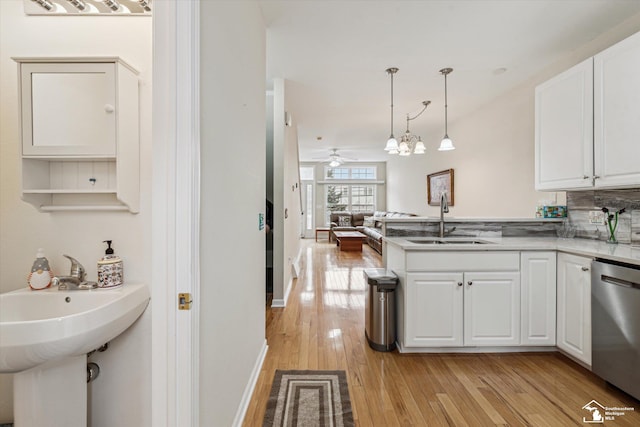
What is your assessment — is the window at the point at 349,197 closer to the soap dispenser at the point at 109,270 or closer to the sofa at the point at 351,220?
the sofa at the point at 351,220

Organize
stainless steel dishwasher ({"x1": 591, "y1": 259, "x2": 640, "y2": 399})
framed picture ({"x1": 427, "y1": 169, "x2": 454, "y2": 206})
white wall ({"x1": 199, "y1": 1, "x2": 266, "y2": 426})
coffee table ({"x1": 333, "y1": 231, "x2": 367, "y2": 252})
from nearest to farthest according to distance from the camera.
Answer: white wall ({"x1": 199, "y1": 1, "x2": 266, "y2": 426}) → stainless steel dishwasher ({"x1": 591, "y1": 259, "x2": 640, "y2": 399}) → framed picture ({"x1": 427, "y1": 169, "x2": 454, "y2": 206}) → coffee table ({"x1": 333, "y1": 231, "x2": 367, "y2": 252})

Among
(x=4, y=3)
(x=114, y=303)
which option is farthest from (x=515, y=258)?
(x=4, y=3)

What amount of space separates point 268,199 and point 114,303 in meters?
3.03

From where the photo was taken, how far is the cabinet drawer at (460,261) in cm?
226

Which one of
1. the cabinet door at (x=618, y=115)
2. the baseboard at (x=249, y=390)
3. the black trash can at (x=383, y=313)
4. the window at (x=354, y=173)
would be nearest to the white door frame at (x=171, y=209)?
the baseboard at (x=249, y=390)

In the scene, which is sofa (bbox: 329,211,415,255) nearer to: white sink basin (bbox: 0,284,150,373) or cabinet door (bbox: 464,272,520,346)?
cabinet door (bbox: 464,272,520,346)

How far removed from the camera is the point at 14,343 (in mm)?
883

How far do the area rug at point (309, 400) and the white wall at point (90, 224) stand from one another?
0.69 m

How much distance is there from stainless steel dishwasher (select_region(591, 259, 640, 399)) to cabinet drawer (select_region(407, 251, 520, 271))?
0.50 meters

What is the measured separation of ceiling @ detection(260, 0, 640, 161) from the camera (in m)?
2.17

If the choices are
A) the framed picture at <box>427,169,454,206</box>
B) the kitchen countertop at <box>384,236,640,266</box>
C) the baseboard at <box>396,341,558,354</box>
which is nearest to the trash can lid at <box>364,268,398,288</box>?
the kitchen countertop at <box>384,236,640,266</box>

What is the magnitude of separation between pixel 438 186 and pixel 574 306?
4045mm

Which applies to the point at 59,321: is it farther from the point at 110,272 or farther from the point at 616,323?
the point at 616,323

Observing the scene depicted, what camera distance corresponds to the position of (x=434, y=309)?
2.27 meters
